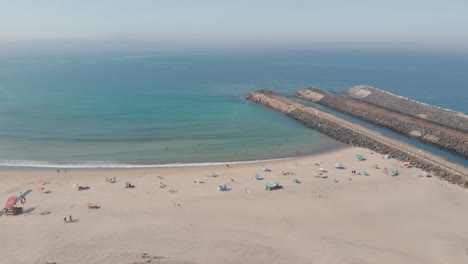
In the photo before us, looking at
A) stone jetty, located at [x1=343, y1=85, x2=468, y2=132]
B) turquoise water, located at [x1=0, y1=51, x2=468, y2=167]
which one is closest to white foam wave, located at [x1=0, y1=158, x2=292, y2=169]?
turquoise water, located at [x1=0, y1=51, x2=468, y2=167]

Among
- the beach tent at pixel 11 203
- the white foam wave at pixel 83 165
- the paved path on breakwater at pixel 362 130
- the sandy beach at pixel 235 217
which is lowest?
the sandy beach at pixel 235 217

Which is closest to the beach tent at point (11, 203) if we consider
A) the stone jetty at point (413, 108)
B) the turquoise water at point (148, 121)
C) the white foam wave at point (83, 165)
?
the white foam wave at point (83, 165)

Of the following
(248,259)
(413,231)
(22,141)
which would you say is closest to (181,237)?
(248,259)

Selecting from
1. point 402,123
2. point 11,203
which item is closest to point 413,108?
point 402,123

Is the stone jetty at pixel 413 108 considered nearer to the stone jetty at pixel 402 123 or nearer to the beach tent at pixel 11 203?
the stone jetty at pixel 402 123

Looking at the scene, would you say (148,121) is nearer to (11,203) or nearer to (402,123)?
(11,203)

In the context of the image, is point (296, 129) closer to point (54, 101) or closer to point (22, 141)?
point (22, 141)
